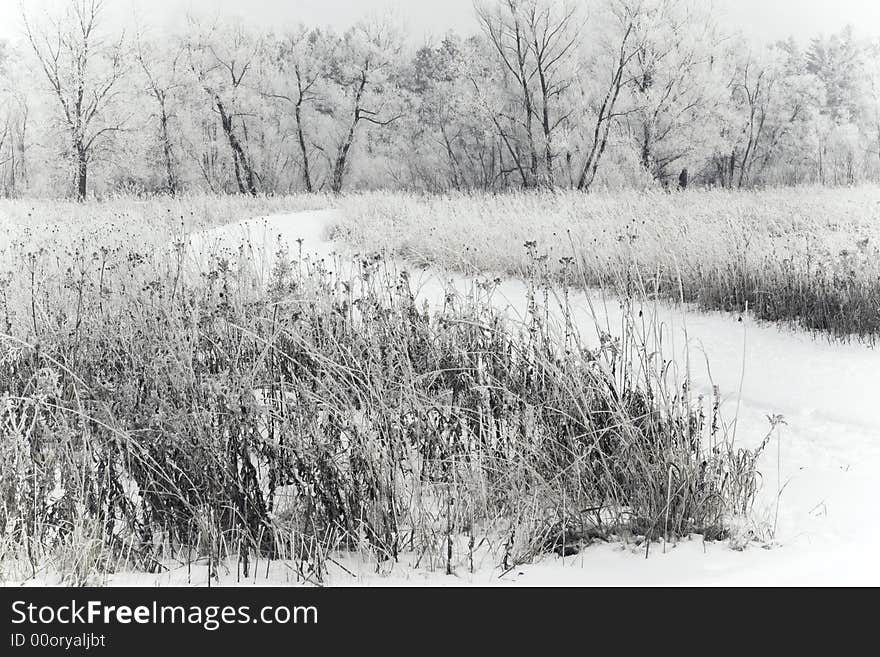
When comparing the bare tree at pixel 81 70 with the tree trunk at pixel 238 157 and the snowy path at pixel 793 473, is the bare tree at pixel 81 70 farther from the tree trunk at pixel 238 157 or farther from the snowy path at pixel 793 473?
the snowy path at pixel 793 473

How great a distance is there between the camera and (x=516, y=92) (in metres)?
16.4

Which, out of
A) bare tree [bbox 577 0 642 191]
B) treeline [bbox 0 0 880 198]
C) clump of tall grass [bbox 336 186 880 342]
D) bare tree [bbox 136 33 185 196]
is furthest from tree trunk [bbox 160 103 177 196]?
bare tree [bbox 577 0 642 191]

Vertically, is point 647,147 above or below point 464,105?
below

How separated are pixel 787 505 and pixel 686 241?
5.63 meters

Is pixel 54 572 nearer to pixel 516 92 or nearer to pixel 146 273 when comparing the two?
pixel 146 273

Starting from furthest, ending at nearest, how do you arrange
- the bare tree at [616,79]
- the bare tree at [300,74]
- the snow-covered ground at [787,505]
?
1. the bare tree at [616,79]
2. the bare tree at [300,74]
3. the snow-covered ground at [787,505]

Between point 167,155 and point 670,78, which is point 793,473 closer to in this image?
point 670,78

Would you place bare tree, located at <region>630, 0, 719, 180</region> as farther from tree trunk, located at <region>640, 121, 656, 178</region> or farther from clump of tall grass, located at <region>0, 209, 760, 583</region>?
clump of tall grass, located at <region>0, 209, 760, 583</region>

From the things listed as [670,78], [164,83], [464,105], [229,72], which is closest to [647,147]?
[670,78]

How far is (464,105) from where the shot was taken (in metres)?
16.1

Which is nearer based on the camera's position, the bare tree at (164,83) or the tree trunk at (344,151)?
the tree trunk at (344,151)

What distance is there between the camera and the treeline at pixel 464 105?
12.9 meters

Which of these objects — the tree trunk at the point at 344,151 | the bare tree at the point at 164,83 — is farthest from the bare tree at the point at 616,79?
the bare tree at the point at 164,83

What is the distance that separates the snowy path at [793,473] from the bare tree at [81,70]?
30.2 ft
